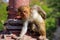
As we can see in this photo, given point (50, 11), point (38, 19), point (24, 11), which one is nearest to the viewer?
point (24, 11)

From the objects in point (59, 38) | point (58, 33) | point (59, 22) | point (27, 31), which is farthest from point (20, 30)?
point (59, 22)

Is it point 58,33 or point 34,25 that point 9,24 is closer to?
point 34,25

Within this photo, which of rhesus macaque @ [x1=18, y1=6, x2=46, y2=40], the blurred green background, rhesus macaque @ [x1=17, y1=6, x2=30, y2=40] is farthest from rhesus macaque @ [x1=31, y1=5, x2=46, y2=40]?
the blurred green background

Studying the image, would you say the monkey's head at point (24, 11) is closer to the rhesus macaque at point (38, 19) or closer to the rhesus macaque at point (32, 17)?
the rhesus macaque at point (32, 17)

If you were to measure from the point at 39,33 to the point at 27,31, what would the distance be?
0.97 ft

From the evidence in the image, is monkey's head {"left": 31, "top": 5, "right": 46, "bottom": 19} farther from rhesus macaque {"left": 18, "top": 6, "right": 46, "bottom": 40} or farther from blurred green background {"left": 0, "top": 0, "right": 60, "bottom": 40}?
blurred green background {"left": 0, "top": 0, "right": 60, "bottom": 40}

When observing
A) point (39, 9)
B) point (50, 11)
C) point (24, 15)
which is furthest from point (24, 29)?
point (50, 11)

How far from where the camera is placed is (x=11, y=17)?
7.22 metres

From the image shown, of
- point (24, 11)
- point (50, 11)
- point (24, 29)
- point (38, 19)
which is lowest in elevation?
point (24, 29)

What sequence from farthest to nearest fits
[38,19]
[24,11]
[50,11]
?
1. [50,11]
2. [38,19]
3. [24,11]

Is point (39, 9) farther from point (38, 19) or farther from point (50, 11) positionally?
point (50, 11)

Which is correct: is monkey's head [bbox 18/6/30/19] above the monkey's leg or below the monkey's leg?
above

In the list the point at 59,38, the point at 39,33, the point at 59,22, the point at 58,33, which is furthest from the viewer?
the point at 59,22

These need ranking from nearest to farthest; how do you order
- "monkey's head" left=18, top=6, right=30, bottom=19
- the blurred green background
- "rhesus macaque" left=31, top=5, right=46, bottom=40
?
"monkey's head" left=18, top=6, right=30, bottom=19 → "rhesus macaque" left=31, top=5, right=46, bottom=40 → the blurred green background
